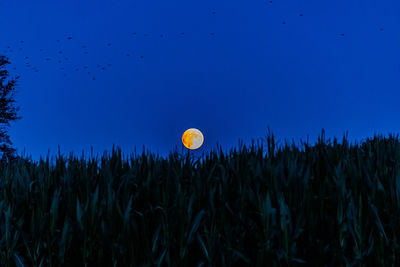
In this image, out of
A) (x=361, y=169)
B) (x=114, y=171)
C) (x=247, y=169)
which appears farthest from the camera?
(x=114, y=171)

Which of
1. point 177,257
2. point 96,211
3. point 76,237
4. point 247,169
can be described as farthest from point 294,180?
point 76,237

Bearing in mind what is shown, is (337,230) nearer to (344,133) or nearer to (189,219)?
(189,219)

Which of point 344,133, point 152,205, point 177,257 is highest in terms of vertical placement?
point 344,133

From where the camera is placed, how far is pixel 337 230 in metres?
2.38

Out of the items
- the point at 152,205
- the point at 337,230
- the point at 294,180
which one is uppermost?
the point at 294,180

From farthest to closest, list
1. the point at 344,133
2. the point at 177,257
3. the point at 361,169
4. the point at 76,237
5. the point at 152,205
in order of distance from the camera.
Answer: the point at 344,133
the point at 361,169
the point at 152,205
the point at 76,237
the point at 177,257

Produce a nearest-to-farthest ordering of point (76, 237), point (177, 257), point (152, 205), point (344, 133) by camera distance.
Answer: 1. point (177, 257)
2. point (76, 237)
3. point (152, 205)
4. point (344, 133)

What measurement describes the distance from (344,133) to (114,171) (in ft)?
11.9

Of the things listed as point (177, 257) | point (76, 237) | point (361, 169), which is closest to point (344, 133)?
point (361, 169)

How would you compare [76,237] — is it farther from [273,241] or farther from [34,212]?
[273,241]

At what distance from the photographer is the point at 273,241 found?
2.32 metres

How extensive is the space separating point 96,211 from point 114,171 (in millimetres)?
1062

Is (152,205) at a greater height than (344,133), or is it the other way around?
(344,133)

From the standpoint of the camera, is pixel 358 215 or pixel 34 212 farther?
pixel 34 212
